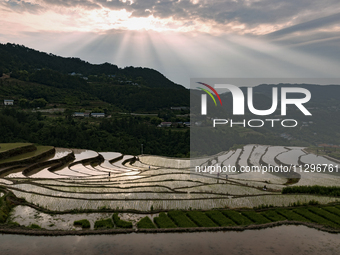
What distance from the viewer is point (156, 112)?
9825cm

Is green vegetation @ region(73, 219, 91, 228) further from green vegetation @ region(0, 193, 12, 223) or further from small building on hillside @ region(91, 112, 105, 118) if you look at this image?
small building on hillside @ region(91, 112, 105, 118)

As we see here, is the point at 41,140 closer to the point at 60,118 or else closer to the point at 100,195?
the point at 60,118

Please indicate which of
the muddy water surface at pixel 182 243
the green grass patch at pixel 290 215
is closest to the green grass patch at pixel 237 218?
the muddy water surface at pixel 182 243

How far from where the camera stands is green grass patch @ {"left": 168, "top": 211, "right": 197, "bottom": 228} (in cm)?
1576

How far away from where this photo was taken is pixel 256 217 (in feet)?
56.0

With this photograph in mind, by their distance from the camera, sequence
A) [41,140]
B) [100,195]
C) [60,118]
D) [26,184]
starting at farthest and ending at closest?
1. [60,118]
2. [41,140]
3. [26,184]
4. [100,195]

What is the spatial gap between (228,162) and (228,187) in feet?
66.5

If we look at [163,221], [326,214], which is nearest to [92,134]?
[163,221]

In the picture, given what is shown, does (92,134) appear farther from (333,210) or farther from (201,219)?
(333,210)

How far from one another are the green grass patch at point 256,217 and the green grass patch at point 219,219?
58.1 inches

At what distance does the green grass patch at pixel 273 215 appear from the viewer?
17.1 metres

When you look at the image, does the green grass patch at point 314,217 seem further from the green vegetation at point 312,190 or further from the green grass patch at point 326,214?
the green vegetation at point 312,190

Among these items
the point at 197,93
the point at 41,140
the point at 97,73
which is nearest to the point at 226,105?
the point at 197,93

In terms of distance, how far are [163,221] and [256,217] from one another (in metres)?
5.85
